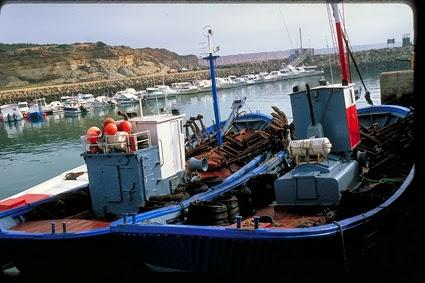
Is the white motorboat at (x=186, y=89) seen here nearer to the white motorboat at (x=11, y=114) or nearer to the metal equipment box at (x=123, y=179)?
the white motorboat at (x=11, y=114)

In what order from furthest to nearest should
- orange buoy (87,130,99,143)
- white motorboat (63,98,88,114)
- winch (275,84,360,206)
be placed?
white motorboat (63,98,88,114), orange buoy (87,130,99,143), winch (275,84,360,206)

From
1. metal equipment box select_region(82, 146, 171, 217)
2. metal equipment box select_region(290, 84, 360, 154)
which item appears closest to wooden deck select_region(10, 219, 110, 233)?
metal equipment box select_region(82, 146, 171, 217)

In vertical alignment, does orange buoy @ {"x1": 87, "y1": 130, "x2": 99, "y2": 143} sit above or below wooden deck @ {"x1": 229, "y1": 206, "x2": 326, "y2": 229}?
above

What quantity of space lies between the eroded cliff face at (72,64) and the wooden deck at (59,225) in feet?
327

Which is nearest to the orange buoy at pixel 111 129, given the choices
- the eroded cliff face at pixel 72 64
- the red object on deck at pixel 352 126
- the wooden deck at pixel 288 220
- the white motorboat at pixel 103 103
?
the wooden deck at pixel 288 220

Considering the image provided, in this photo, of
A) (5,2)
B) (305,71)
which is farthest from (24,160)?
(305,71)

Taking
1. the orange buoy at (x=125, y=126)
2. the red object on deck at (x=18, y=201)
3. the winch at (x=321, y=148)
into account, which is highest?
the orange buoy at (x=125, y=126)

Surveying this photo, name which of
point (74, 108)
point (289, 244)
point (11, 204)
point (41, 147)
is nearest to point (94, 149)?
point (289, 244)

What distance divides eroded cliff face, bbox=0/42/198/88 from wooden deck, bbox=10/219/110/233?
99.7 meters

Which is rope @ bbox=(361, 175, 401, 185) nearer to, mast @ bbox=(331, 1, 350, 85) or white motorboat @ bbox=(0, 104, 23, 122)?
mast @ bbox=(331, 1, 350, 85)

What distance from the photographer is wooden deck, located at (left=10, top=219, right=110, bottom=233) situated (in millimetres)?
9055

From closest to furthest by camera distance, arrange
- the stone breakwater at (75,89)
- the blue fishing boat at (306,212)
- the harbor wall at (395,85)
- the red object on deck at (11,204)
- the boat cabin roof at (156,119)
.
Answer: the blue fishing boat at (306,212) < the boat cabin roof at (156,119) < the red object on deck at (11,204) < the harbor wall at (395,85) < the stone breakwater at (75,89)

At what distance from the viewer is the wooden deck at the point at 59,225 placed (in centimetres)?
905

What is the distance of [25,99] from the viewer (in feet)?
282
